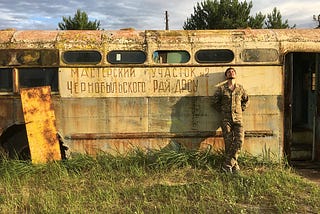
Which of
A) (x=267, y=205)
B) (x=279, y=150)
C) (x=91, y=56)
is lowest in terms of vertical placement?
(x=267, y=205)

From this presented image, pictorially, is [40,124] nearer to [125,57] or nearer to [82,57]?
[82,57]

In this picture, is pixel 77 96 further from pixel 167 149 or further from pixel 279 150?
pixel 279 150

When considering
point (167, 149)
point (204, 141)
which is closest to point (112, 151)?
point (167, 149)

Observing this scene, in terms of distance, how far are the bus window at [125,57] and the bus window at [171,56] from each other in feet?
0.70

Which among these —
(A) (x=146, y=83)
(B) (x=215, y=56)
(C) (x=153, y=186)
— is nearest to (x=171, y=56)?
(A) (x=146, y=83)

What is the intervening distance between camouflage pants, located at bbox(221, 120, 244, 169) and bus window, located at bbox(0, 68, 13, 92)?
3581 millimetres

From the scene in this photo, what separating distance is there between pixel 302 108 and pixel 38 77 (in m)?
5.41

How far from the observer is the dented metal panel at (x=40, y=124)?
6.25 meters

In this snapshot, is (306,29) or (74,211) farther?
(306,29)

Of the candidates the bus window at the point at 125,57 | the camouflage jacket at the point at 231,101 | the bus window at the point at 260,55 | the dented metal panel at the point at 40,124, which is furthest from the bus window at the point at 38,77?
the bus window at the point at 260,55

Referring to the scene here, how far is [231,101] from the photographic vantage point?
243 inches

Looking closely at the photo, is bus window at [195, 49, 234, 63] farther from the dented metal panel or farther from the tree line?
the tree line

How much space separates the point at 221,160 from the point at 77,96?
104 inches

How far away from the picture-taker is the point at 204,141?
21.4 feet
